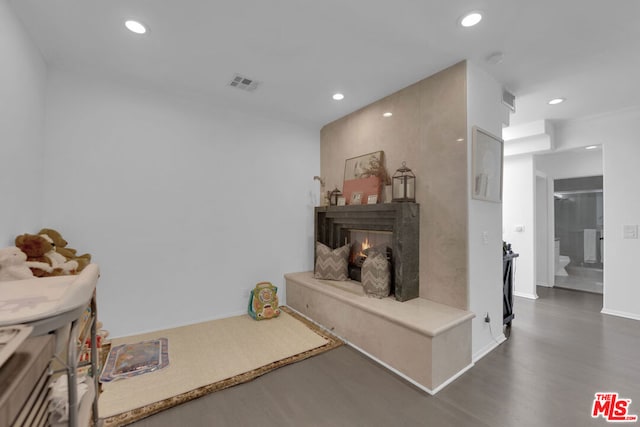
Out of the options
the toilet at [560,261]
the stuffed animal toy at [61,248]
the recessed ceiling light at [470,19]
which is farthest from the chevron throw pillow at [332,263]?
the toilet at [560,261]

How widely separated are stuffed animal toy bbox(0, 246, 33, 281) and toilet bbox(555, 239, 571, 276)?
302 inches

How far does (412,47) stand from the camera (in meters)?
2.18

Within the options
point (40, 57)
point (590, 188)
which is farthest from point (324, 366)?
point (590, 188)

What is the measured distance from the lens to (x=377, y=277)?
266 cm

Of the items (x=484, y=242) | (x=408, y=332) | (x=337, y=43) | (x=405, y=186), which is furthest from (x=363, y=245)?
(x=337, y=43)

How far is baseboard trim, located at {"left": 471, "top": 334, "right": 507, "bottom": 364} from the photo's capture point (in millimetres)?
2352

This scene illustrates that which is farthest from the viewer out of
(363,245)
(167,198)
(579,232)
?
(579,232)

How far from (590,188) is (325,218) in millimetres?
5284

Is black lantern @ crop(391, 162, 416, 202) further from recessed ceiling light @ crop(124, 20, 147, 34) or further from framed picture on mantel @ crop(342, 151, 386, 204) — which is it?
recessed ceiling light @ crop(124, 20, 147, 34)

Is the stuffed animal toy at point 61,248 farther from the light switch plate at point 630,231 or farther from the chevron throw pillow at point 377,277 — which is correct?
the light switch plate at point 630,231

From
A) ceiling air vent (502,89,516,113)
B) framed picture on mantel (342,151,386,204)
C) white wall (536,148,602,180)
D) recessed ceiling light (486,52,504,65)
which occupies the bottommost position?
framed picture on mantel (342,151,386,204)

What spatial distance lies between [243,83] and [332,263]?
89.3 inches

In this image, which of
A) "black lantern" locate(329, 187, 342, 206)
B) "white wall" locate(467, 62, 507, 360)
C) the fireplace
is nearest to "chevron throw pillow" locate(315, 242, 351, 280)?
the fireplace

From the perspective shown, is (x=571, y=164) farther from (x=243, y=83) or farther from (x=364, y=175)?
(x=243, y=83)
